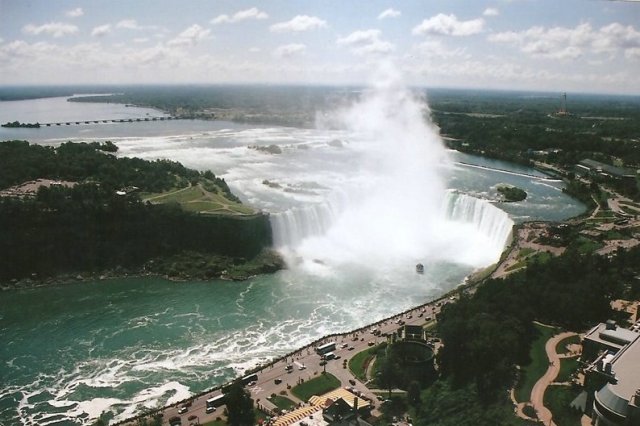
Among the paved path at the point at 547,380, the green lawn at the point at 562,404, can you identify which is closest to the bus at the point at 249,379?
the paved path at the point at 547,380

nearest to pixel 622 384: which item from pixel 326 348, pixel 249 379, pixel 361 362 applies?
pixel 361 362

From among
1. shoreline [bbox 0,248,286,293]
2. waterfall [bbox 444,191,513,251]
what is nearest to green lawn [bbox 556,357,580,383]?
waterfall [bbox 444,191,513,251]

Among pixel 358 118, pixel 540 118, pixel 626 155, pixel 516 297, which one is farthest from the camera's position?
pixel 540 118

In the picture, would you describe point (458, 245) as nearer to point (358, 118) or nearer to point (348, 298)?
point (348, 298)

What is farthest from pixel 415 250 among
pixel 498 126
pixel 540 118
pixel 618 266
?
pixel 540 118

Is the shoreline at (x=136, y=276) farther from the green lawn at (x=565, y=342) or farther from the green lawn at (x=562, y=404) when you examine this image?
the green lawn at (x=562, y=404)

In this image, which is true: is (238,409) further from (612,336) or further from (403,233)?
(403,233)

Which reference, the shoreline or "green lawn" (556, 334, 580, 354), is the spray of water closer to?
the shoreline
